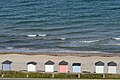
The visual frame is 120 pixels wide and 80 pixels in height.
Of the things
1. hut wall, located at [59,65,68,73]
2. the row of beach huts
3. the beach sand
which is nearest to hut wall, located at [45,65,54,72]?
the row of beach huts

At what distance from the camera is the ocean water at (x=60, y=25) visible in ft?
177

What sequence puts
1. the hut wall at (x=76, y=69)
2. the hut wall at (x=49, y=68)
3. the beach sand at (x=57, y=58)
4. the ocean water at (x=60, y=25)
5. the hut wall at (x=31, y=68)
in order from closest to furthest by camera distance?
the hut wall at (x=76, y=69) → the hut wall at (x=49, y=68) → the hut wall at (x=31, y=68) → the beach sand at (x=57, y=58) → the ocean water at (x=60, y=25)

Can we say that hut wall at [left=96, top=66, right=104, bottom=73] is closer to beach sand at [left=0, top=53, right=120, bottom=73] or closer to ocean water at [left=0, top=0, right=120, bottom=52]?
beach sand at [left=0, top=53, right=120, bottom=73]

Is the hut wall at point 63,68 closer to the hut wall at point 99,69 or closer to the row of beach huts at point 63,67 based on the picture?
the row of beach huts at point 63,67

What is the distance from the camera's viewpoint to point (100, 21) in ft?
227

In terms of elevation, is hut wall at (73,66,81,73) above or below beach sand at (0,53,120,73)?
below

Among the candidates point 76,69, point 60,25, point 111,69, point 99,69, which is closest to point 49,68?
point 76,69

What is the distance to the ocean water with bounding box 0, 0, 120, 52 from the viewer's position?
5384 centimetres

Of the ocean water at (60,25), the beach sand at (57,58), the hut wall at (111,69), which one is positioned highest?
the ocean water at (60,25)

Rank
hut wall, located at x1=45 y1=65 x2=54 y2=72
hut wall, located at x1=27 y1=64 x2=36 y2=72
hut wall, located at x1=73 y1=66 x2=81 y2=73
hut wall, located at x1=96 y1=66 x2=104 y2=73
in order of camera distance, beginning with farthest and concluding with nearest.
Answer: hut wall, located at x1=27 y1=64 x2=36 y2=72 < hut wall, located at x1=45 y1=65 x2=54 y2=72 < hut wall, located at x1=96 y1=66 x2=104 y2=73 < hut wall, located at x1=73 y1=66 x2=81 y2=73

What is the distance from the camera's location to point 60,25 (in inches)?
2635

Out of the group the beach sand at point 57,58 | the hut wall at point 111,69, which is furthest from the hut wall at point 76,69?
the beach sand at point 57,58

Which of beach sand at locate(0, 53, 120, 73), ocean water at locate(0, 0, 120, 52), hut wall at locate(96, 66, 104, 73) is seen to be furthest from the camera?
ocean water at locate(0, 0, 120, 52)

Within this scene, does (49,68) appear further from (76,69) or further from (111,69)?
(111,69)
